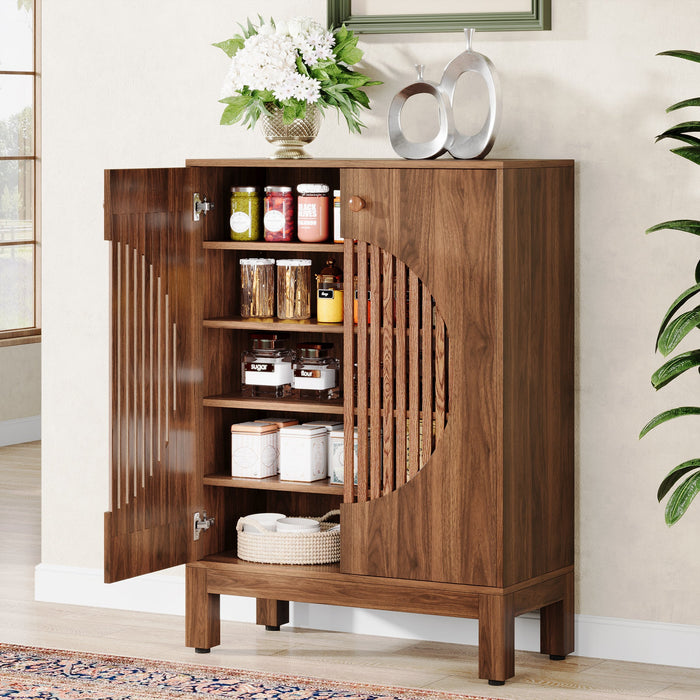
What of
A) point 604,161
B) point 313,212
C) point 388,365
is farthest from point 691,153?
point 313,212

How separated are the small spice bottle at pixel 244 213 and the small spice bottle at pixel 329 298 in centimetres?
24

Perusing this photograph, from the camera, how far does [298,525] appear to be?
4062mm

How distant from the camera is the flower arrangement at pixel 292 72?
3924 millimetres

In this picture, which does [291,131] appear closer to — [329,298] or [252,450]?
[329,298]

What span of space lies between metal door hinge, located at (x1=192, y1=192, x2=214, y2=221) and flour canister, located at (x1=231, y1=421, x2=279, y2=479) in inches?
23.5

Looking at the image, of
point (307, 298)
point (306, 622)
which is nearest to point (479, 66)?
point (307, 298)

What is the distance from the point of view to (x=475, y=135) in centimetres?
384

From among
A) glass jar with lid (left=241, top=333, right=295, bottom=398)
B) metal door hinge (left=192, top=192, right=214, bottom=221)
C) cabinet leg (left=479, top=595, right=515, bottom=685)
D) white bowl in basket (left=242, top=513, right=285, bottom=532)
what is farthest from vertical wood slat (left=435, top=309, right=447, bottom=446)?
metal door hinge (left=192, top=192, right=214, bottom=221)

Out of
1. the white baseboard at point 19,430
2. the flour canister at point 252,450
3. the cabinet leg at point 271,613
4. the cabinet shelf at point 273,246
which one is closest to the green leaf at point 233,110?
the cabinet shelf at point 273,246

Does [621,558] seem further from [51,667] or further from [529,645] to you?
[51,667]

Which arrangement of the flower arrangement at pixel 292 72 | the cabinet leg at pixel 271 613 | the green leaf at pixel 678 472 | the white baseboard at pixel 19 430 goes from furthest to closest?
Answer: 1. the white baseboard at pixel 19 430
2. the cabinet leg at pixel 271 613
3. the flower arrangement at pixel 292 72
4. the green leaf at pixel 678 472

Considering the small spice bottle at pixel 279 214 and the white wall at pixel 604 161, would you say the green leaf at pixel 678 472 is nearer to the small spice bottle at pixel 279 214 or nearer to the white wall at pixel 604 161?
the white wall at pixel 604 161

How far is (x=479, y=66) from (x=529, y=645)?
1603 mm

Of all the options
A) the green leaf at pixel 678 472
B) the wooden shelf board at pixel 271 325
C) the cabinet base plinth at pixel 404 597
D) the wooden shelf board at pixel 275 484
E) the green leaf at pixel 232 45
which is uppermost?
the green leaf at pixel 232 45
